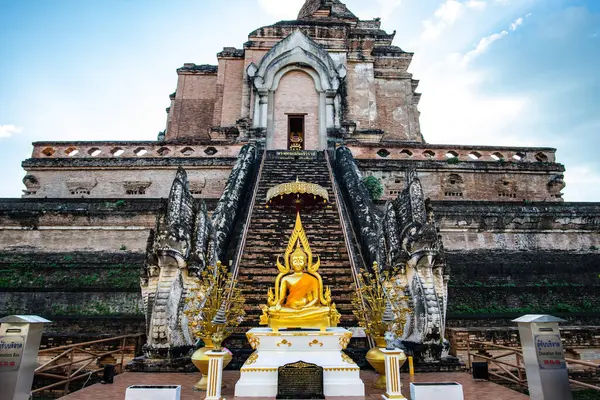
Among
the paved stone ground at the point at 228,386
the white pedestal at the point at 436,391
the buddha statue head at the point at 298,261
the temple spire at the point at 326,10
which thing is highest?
the temple spire at the point at 326,10

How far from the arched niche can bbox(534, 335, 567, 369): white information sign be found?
43.5ft

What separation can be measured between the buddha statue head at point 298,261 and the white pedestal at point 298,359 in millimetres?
951

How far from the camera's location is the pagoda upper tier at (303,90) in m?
17.0

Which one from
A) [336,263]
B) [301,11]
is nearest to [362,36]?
[301,11]

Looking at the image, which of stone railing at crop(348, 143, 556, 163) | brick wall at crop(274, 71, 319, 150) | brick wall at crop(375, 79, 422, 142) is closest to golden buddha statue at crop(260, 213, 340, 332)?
stone railing at crop(348, 143, 556, 163)

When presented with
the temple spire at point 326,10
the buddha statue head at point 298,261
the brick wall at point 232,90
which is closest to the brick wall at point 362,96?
the brick wall at point 232,90

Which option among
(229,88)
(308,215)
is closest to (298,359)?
(308,215)

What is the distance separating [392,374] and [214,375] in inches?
79.5

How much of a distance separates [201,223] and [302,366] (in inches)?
139

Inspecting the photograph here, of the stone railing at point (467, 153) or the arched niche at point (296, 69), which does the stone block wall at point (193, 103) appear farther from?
the stone railing at point (467, 153)

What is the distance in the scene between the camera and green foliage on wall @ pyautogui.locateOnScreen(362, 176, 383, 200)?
42.1ft

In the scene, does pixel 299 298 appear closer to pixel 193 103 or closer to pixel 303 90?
pixel 303 90

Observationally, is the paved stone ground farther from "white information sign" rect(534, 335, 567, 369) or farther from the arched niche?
the arched niche

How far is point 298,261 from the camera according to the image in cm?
564
